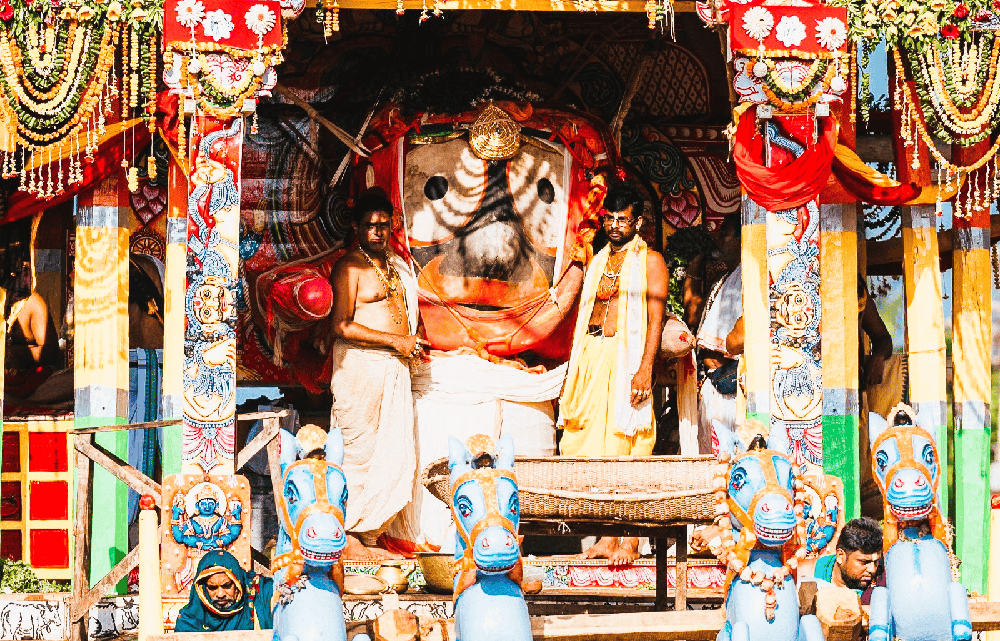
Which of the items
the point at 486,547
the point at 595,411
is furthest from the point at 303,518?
the point at 595,411

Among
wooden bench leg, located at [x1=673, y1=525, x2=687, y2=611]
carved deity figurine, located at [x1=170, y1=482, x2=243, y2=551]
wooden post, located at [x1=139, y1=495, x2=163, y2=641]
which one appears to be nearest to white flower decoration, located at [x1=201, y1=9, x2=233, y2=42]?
carved deity figurine, located at [x1=170, y1=482, x2=243, y2=551]

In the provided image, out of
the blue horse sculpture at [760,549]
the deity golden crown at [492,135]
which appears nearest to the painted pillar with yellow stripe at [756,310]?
the blue horse sculpture at [760,549]

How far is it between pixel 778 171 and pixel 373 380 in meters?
3.50

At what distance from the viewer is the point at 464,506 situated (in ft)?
35.7

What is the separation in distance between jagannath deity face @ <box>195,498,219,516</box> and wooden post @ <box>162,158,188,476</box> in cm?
142

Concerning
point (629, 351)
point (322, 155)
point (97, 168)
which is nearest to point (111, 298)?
point (97, 168)

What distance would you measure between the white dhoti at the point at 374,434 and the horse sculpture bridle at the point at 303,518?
3790 millimetres

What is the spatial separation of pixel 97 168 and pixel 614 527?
171 inches

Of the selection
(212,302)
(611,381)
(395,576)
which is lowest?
(395,576)

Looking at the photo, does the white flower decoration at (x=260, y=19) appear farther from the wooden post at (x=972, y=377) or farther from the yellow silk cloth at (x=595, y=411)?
the wooden post at (x=972, y=377)

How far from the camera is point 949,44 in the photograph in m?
13.6

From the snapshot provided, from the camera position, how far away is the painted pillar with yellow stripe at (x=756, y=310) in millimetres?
13578

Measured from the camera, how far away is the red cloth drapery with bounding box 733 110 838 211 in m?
13.1

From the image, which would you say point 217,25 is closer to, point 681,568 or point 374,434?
point 374,434
